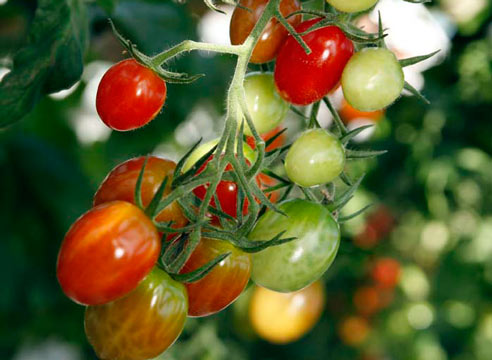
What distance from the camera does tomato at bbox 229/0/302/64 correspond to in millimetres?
540

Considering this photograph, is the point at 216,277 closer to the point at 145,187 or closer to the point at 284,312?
the point at 145,187

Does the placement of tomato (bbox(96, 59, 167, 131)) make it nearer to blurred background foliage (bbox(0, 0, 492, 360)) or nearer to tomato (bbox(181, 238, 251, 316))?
tomato (bbox(181, 238, 251, 316))

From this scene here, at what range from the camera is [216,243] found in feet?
1.65

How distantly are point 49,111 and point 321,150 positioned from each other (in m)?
1.34

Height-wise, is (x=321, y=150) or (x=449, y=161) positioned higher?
(x=321, y=150)

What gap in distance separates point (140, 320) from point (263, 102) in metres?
0.22

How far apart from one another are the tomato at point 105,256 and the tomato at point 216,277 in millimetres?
73

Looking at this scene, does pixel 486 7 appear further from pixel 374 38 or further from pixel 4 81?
pixel 4 81

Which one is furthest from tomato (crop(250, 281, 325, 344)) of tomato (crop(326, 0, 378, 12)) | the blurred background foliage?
tomato (crop(326, 0, 378, 12))

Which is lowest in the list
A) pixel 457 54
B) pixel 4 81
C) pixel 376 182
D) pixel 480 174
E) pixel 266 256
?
pixel 376 182

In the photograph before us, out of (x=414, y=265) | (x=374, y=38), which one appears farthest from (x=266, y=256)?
(x=414, y=265)

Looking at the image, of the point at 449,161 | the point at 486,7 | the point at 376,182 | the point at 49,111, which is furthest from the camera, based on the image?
the point at 49,111

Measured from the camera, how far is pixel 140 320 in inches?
18.4

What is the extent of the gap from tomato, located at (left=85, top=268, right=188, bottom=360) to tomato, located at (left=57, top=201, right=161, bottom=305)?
35mm
